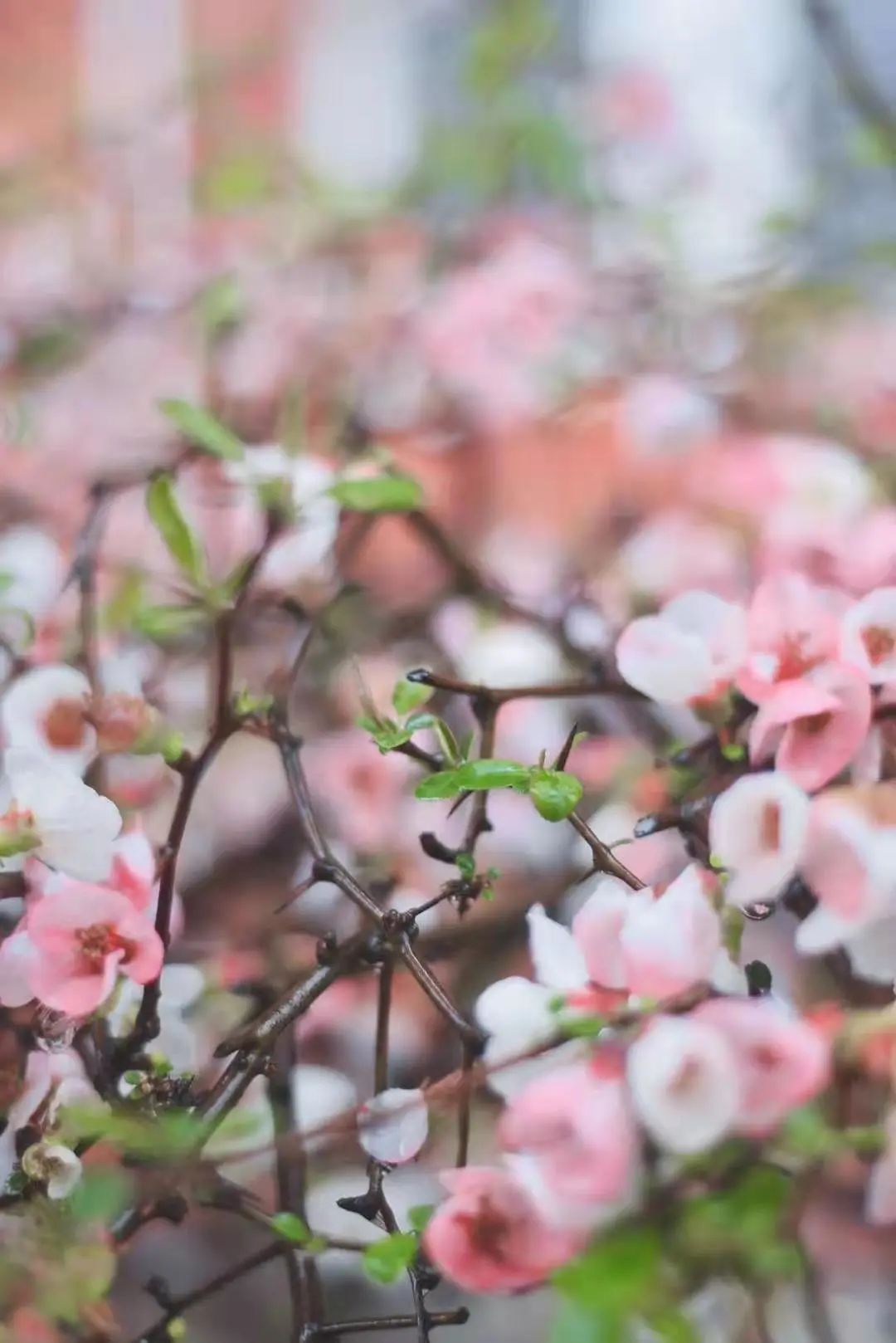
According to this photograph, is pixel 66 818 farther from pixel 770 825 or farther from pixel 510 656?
pixel 510 656

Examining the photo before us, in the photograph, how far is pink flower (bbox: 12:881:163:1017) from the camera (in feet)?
0.92

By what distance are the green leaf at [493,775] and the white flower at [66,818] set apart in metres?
0.09

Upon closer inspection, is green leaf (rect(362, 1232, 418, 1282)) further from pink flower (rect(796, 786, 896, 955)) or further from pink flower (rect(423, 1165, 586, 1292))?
pink flower (rect(796, 786, 896, 955))

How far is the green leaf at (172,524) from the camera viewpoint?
37cm

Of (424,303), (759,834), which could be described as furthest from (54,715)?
(424,303)

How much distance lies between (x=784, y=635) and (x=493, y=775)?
0.08 metres

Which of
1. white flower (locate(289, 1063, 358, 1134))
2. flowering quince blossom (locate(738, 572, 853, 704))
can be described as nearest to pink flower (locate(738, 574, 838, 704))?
flowering quince blossom (locate(738, 572, 853, 704))

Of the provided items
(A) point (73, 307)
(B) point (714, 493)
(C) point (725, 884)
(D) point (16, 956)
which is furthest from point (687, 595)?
(A) point (73, 307)

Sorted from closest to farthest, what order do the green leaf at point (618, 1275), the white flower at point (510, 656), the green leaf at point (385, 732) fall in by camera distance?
the green leaf at point (618, 1275) → the green leaf at point (385, 732) → the white flower at point (510, 656)

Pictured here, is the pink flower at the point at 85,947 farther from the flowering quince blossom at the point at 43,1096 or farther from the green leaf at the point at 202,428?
the green leaf at the point at 202,428

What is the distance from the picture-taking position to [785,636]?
31 cm

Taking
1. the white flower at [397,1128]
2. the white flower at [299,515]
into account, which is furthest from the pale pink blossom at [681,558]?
the white flower at [397,1128]

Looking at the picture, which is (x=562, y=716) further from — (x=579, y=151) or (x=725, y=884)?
(x=579, y=151)

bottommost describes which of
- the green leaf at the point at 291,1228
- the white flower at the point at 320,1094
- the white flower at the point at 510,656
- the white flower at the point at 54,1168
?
the white flower at the point at 320,1094
